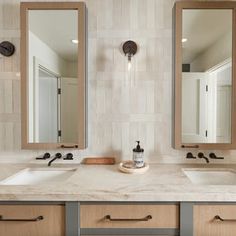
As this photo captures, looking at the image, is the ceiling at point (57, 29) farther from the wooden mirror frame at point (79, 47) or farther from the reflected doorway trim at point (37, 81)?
the reflected doorway trim at point (37, 81)

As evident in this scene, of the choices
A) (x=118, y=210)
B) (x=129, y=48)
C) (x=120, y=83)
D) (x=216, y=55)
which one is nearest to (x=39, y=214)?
(x=118, y=210)

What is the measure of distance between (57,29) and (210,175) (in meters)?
1.59

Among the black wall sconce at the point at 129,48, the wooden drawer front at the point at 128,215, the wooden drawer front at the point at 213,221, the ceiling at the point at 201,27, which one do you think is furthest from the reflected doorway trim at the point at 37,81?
the wooden drawer front at the point at 213,221

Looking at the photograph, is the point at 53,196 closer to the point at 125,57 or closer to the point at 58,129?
the point at 58,129

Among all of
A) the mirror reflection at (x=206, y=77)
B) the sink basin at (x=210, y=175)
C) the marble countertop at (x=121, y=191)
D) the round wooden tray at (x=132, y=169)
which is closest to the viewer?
the marble countertop at (x=121, y=191)

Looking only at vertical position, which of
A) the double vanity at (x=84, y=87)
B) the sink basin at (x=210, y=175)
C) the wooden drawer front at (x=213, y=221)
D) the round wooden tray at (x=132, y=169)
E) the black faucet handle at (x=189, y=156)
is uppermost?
the double vanity at (x=84, y=87)

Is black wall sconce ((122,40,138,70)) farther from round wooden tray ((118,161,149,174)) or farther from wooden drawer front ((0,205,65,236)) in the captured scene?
wooden drawer front ((0,205,65,236))

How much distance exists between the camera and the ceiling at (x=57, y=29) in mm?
1721

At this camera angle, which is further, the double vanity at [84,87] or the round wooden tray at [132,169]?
the double vanity at [84,87]

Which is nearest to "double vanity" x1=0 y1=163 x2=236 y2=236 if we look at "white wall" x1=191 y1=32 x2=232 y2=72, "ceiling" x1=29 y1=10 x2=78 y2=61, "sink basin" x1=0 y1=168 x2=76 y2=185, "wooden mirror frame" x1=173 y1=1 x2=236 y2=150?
"sink basin" x1=0 y1=168 x2=76 y2=185

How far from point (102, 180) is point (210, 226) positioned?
637 mm

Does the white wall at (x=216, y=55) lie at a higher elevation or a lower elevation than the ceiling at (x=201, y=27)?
lower

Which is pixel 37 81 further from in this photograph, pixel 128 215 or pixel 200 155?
pixel 200 155

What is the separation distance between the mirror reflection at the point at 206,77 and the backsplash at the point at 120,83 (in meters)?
0.13
